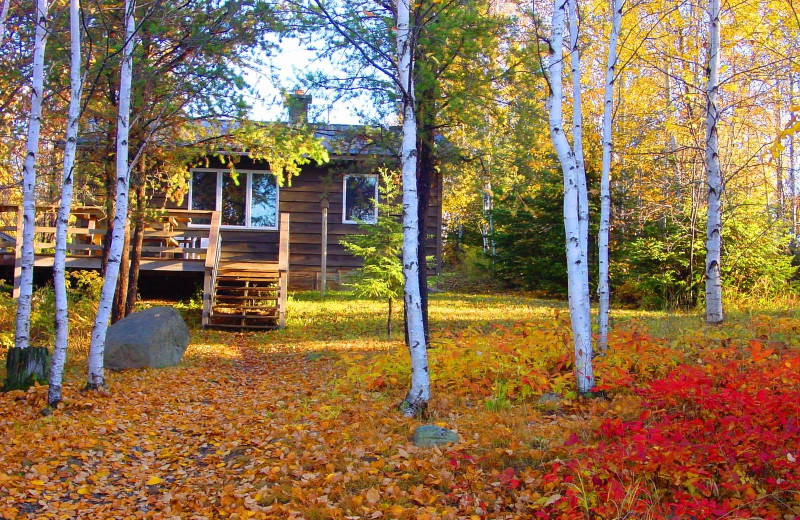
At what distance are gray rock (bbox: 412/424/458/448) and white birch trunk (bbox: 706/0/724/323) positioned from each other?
586cm

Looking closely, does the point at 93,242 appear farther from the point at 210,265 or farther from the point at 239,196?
the point at 210,265

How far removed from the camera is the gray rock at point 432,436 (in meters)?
5.43

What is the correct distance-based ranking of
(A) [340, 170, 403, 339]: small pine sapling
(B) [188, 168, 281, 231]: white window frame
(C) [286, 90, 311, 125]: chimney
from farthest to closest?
1. (B) [188, 168, 281, 231]: white window frame
2. (A) [340, 170, 403, 339]: small pine sapling
3. (C) [286, 90, 311, 125]: chimney

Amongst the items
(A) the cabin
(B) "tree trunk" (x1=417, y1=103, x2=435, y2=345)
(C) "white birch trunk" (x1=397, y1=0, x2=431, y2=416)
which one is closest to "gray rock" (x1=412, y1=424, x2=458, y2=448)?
(C) "white birch trunk" (x1=397, y1=0, x2=431, y2=416)

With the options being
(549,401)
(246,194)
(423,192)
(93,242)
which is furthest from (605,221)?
(93,242)

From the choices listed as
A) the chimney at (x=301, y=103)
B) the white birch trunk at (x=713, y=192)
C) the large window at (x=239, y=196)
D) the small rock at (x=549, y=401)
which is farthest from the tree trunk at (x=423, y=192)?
the large window at (x=239, y=196)

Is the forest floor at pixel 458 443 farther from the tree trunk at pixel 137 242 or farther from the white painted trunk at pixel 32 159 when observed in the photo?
the tree trunk at pixel 137 242

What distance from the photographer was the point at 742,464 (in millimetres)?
4355

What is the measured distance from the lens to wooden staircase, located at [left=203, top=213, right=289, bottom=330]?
1320 cm

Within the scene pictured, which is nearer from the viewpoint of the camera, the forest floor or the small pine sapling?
the forest floor

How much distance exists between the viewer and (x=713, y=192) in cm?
968

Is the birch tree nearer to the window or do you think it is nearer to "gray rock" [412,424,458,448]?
"gray rock" [412,424,458,448]

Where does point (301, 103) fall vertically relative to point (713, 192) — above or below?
above

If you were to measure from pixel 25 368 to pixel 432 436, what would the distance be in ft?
17.8
